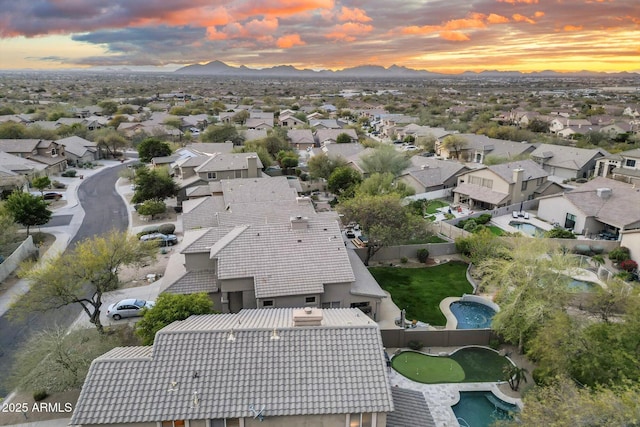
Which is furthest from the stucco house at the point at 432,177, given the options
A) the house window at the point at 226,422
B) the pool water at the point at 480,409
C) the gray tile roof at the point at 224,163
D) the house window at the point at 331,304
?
the house window at the point at 226,422

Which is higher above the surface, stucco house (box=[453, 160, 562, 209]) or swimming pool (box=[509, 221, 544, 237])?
stucco house (box=[453, 160, 562, 209])

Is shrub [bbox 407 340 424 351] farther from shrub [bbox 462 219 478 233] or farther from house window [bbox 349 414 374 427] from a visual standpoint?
shrub [bbox 462 219 478 233]

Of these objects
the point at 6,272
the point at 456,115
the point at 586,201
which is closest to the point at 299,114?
the point at 456,115

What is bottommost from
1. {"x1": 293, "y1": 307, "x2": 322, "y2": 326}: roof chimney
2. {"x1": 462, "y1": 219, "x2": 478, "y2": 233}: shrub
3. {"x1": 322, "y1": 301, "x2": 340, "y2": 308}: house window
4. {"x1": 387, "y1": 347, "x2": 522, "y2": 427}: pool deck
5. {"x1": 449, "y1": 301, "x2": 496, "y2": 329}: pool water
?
{"x1": 449, "y1": 301, "x2": 496, "y2": 329}: pool water

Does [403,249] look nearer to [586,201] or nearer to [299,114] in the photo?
[586,201]

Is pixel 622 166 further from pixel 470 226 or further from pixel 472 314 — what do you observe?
pixel 472 314

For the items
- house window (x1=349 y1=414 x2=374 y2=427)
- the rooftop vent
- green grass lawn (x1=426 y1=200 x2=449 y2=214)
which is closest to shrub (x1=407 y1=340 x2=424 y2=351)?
house window (x1=349 y1=414 x2=374 y2=427)
